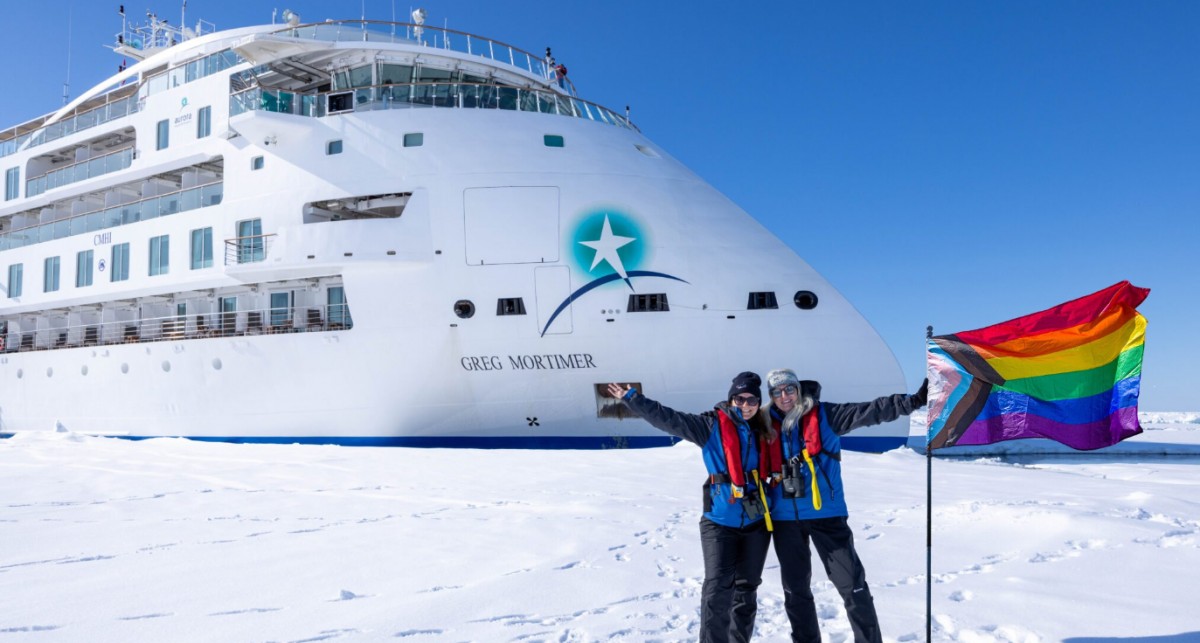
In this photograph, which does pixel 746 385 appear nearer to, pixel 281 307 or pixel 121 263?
pixel 281 307

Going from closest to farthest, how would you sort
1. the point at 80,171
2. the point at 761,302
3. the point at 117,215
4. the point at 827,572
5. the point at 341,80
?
the point at 827,572
the point at 761,302
the point at 341,80
the point at 117,215
the point at 80,171

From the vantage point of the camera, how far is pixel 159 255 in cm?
1905

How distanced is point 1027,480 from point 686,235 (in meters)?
7.02

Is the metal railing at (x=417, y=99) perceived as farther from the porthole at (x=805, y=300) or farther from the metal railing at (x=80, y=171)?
the metal railing at (x=80, y=171)

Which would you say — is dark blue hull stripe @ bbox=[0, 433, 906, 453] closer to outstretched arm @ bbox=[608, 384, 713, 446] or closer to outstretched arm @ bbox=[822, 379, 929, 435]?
outstretched arm @ bbox=[608, 384, 713, 446]

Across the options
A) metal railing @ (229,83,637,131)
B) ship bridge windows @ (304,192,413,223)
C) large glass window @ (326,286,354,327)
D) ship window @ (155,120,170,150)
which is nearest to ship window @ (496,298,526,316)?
ship bridge windows @ (304,192,413,223)

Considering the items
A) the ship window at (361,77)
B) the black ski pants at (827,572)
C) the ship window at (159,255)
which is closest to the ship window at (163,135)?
the ship window at (159,255)

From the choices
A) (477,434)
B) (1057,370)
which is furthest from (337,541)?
(477,434)

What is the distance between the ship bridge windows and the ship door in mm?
3668

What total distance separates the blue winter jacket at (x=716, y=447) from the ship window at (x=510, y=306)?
10229 mm

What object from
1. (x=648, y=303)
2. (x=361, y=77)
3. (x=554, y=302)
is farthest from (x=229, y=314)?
(x=648, y=303)

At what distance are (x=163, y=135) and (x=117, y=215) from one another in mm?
2609

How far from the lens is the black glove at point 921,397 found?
3.99m

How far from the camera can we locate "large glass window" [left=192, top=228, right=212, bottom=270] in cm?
1789
